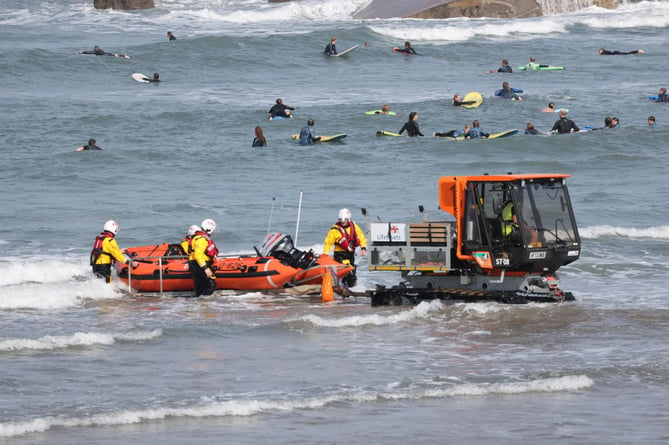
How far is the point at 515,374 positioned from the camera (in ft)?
39.1

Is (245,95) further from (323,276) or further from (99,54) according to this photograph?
(323,276)

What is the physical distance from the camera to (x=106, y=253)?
16688 mm

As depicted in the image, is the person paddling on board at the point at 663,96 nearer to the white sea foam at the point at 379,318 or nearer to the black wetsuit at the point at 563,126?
the black wetsuit at the point at 563,126

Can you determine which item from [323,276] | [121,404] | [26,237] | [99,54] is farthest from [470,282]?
[99,54]

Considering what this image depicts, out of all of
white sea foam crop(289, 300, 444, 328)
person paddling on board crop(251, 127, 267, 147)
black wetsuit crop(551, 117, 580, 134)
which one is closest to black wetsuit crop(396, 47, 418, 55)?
black wetsuit crop(551, 117, 580, 134)

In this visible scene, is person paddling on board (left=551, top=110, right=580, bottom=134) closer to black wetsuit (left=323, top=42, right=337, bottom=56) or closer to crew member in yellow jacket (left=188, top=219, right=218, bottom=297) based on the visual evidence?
black wetsuit (left=323, top=42, right=337, bottom=56)

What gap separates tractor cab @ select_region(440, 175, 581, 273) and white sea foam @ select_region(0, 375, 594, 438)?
3147 millimetres

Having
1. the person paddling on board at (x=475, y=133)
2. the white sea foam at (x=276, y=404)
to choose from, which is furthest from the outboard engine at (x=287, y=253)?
the person paddling on board at (x=475, y=133)

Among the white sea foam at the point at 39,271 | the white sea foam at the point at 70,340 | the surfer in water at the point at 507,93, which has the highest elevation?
the surfer in water at the point at 507,93

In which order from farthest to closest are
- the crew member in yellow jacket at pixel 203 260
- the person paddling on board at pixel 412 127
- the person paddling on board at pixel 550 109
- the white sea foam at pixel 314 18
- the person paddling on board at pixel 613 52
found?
the white sea foam at pixel 314 18 → the person paddling on board at pixel 613 52 → the person paddling on board at pixel 550 109 → the person paddling on board at pixel 412 127 → the crew member in yellow jacket at pixel 203 260

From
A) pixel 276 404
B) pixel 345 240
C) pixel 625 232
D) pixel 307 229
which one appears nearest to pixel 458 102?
pixel 625 232

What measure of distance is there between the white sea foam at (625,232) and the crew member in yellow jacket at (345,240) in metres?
7.29

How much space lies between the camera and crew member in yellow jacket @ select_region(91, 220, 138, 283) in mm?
16594

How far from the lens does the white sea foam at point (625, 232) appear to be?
22281mm
